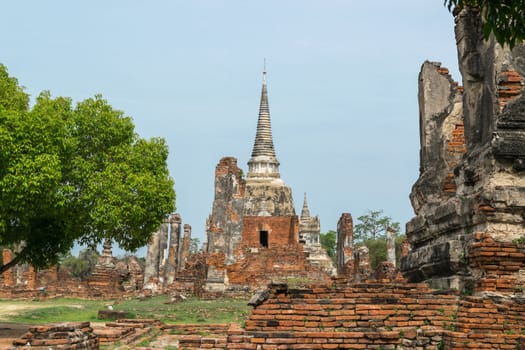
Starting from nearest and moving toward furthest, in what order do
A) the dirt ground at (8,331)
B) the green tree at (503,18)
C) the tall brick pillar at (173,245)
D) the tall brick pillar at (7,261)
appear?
the green tree at (503,18)
the dirt ground at (8,331)
the tall brick pillar at (7,261)
the tall brick pillar at (173,245)

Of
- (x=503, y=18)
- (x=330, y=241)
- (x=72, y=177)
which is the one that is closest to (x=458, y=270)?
(x=503, y=18)

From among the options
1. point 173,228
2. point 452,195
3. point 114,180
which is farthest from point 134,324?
point 173,228

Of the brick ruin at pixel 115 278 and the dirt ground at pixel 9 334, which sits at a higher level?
the brick ruin at pixel 115 278

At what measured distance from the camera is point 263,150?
43.4 metres

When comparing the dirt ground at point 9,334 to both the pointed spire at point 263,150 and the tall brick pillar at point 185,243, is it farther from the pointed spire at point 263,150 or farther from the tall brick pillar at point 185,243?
the pointed spire at point 263,150

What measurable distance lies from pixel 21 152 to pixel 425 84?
22.0ft

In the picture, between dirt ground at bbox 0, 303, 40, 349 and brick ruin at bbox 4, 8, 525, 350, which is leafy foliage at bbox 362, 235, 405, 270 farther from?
brick ruin at bbox 4, 8, 525, 350

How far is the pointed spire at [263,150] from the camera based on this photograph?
42625 mm

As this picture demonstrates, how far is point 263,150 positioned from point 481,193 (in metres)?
37.1

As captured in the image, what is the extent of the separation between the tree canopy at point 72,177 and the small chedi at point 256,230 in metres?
11.7

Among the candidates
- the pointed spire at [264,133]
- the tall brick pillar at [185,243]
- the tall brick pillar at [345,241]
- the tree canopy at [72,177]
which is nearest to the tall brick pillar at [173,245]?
the tall brick pillar at [185,243]

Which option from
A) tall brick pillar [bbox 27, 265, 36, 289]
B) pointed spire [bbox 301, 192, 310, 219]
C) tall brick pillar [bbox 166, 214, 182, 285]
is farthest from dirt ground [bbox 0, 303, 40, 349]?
pointed spire [bbox 301, 192, 310, 219]

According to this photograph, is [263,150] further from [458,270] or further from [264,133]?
[458,270]

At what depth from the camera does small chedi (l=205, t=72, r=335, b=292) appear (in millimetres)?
26484
